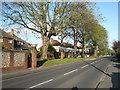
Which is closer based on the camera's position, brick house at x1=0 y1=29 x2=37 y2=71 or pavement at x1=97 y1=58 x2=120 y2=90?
pavement at x1=97 y1=58 x2=120 y2=90

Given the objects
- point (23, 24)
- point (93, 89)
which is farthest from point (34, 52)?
point (93, 89)

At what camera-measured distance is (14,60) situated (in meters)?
19.1

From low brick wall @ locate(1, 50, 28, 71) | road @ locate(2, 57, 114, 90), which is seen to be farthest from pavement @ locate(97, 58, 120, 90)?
low brick wall @ locate(1, 50, 28, 71)

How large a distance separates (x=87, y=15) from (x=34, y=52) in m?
11.5

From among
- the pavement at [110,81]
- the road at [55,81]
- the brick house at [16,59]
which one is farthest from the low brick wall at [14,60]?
the pavement at [110,81]

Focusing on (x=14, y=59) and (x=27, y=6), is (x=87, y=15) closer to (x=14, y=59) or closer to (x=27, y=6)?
(x=27, y=6)

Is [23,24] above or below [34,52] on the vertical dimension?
above

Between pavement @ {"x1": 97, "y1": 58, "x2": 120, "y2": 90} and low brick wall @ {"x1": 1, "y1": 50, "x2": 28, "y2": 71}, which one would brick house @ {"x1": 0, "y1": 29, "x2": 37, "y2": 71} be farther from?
pavement @ {"x1": 97, "y1": 58, "x2": 120, "y2": 90}

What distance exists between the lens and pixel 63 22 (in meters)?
28.3

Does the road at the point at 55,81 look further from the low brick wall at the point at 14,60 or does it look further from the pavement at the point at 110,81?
→ the low brick wall at the point at 14,60

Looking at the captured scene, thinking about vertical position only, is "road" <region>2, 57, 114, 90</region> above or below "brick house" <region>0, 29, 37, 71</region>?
below

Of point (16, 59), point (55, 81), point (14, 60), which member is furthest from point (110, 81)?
point (16, 59)

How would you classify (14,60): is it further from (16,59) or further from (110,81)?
(110,81)

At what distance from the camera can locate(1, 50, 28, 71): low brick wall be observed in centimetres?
1759
